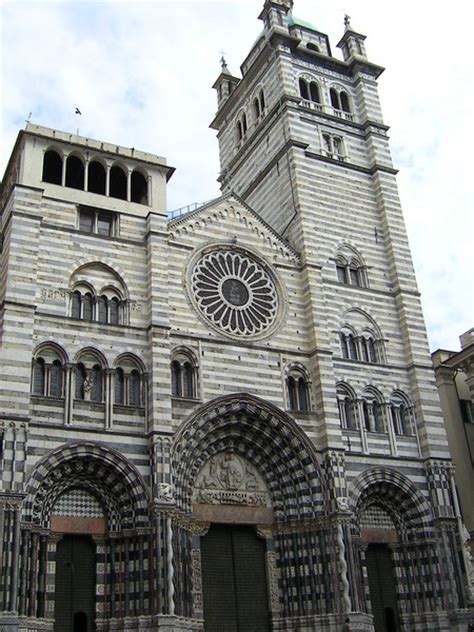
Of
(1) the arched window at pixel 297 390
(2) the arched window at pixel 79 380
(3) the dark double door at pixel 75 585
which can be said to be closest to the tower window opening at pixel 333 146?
(1) the arched window at pixel 297 390

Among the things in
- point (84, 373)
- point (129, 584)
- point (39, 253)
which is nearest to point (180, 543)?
point (129, 584)

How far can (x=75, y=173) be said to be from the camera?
2522cm

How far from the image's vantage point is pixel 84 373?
21406 mm

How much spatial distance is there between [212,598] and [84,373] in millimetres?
7288

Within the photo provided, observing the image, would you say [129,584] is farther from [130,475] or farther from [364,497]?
[364,497]

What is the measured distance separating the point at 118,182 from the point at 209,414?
27.5ft

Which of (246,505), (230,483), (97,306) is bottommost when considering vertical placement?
(246,505)

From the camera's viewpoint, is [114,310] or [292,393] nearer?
[114,310]

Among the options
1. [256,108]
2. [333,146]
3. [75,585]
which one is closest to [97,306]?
[75,585]

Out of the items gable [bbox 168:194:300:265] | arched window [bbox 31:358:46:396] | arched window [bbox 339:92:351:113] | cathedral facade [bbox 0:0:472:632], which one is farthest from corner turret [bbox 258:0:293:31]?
arched window [bbox 31:358:46:396]

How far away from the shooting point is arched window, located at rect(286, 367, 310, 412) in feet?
79.9

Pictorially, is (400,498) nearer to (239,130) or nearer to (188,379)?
(188,379)

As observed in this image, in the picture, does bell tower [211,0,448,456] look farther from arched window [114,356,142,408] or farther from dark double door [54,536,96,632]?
dark double door [54,536,96,632]

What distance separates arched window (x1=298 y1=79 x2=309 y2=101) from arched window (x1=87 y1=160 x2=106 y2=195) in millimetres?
10486
